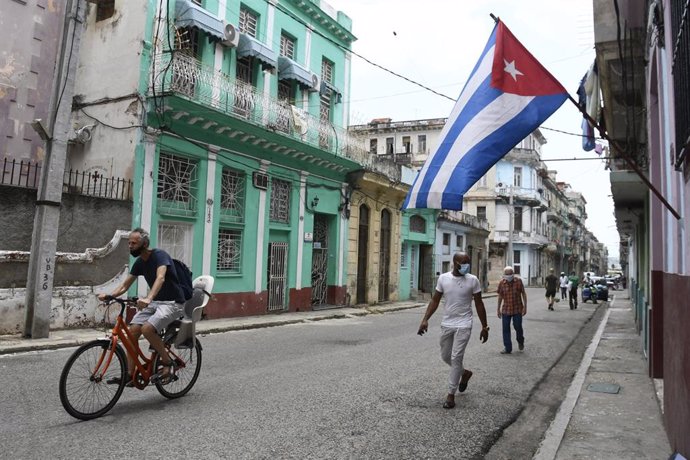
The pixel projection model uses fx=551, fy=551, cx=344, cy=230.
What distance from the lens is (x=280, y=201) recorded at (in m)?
18.0

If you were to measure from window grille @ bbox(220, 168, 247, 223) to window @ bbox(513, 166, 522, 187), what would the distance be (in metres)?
38.9

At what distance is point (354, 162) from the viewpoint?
20.4m

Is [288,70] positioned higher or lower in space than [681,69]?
higher

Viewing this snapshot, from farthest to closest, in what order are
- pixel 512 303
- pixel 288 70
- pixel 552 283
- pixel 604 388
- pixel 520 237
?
pixel 520 237 < pixel 552 283 < pixel 288 70 < pixel 512 303 < pixel 604 388

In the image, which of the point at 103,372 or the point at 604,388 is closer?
the point at 103,372

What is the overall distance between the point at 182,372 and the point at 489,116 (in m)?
4.25

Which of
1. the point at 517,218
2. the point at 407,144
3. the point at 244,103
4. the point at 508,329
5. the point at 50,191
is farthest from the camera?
the point at 517,218

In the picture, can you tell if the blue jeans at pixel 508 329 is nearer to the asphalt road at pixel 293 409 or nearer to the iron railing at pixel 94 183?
the asphalt road at pixel 293 409

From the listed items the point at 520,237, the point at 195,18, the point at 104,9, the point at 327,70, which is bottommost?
the point at 520,237

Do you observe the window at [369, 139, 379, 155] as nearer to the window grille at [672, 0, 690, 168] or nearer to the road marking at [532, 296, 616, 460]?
the road marking at [532, 296, 616, 460]

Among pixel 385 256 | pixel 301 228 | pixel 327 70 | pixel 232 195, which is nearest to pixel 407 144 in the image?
pixel 385 256

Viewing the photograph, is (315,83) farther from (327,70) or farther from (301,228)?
(301,228)

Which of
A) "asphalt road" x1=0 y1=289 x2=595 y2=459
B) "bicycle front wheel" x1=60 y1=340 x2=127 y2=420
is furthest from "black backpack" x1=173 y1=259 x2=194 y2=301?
"asphalt road" x1=0 y1=289 x2=595 y2=459

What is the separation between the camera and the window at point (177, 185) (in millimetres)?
13867
